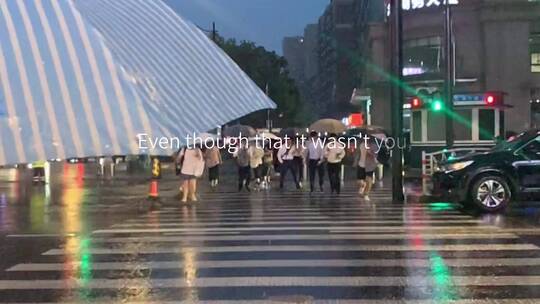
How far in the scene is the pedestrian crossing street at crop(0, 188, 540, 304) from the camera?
7.54 m

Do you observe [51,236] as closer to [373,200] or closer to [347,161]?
[373,200]

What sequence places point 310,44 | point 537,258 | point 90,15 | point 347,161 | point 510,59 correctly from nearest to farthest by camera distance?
point 90,15 < point 537,258 < point 347,161 < point 510,59 < point 310,44

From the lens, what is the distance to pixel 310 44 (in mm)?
172500

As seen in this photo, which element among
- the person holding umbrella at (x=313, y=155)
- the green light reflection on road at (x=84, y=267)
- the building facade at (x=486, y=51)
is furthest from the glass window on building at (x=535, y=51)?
the green light reflection on road at (x=84, y=267)

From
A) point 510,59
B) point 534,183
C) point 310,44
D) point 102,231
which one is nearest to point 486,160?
point 534,183

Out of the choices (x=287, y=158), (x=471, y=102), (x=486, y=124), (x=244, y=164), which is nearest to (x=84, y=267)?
(x=244, y=164)

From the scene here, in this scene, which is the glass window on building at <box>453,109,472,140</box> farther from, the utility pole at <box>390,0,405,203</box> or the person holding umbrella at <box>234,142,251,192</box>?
the utility pole at <box>390,0,405,203</box>

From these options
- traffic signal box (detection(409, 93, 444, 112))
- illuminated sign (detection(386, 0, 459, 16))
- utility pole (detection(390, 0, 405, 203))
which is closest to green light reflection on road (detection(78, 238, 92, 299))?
utility pole (detection(390, 0, 405, 203))

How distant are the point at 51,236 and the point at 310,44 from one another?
163 m

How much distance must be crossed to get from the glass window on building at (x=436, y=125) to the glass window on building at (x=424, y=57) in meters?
13.1

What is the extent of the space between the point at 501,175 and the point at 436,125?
13345 millimetres

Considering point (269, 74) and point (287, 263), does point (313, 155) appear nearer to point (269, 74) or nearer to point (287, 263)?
point (287, 263)

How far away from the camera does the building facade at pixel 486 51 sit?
39031 mm

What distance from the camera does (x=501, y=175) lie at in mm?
15312
